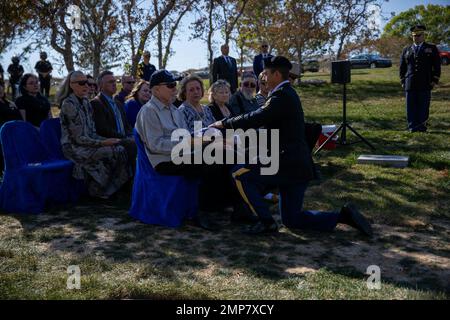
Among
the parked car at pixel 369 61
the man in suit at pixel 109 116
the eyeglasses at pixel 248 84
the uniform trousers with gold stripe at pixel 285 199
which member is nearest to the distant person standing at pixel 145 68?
the man in suit at pixel 109 116

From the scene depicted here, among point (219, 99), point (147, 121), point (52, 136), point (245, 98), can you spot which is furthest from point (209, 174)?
point (52, 136)

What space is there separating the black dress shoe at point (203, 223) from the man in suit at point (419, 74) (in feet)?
20.5

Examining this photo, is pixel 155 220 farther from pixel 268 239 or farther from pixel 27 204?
pixel 27 204

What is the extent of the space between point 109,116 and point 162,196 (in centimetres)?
173

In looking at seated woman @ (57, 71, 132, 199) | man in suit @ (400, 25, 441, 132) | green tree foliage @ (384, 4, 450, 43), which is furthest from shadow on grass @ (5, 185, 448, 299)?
green tree foliage @ (384, 4, 450, 43)

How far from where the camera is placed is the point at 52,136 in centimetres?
627

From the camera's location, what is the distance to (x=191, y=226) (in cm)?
507

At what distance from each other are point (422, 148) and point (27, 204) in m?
6.20

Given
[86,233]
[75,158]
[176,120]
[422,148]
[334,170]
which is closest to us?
[86,233]

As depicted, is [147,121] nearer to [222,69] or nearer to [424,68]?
[424,68]

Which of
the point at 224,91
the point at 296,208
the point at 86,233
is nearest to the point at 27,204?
the point at 86,233

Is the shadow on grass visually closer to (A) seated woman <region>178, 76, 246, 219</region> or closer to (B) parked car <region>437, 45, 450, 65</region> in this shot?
(A) seated woman <region>178, 76, 246, 219</region>

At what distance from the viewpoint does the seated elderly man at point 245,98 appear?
6609 millimetres

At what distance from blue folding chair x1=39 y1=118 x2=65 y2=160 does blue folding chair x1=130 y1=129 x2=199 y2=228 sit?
1.57 meters
